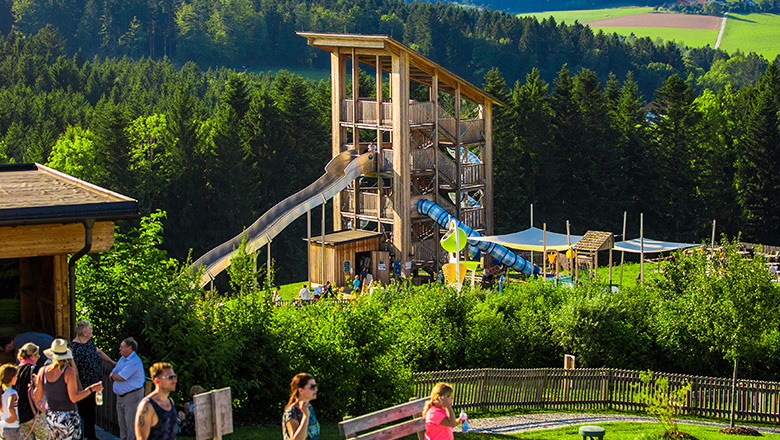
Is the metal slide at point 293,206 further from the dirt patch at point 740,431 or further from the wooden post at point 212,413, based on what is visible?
the wooden post at point 212,413

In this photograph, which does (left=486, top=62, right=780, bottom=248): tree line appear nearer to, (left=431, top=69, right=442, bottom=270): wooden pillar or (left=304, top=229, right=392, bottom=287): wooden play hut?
(left=431, top=69, right=442, bottom=270): wooden pillar

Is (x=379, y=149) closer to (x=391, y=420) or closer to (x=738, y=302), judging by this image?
(x=738, y=302)

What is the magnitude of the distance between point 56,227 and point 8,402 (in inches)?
129

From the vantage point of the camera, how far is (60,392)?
10375 millimetres

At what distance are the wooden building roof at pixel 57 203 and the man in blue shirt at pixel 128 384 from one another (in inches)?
93.4

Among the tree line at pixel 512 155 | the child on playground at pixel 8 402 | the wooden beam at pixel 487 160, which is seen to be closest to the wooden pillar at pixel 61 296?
the child on playground at pixel 8 402

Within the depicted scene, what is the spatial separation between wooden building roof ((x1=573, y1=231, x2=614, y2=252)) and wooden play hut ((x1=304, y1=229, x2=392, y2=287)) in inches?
315

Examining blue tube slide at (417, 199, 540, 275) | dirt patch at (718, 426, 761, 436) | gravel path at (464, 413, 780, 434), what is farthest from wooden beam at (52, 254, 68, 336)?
blue tube slide at (417, 199, 540, 275)

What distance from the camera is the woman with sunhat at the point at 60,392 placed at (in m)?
10.2

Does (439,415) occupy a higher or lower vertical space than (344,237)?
lower

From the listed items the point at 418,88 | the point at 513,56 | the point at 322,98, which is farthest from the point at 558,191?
the point at 513,56

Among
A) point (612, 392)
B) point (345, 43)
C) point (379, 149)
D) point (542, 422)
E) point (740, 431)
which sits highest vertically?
point (345, 43)

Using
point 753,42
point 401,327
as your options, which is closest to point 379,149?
point 401,327

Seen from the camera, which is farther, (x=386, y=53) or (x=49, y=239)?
(x=386, y=53)
